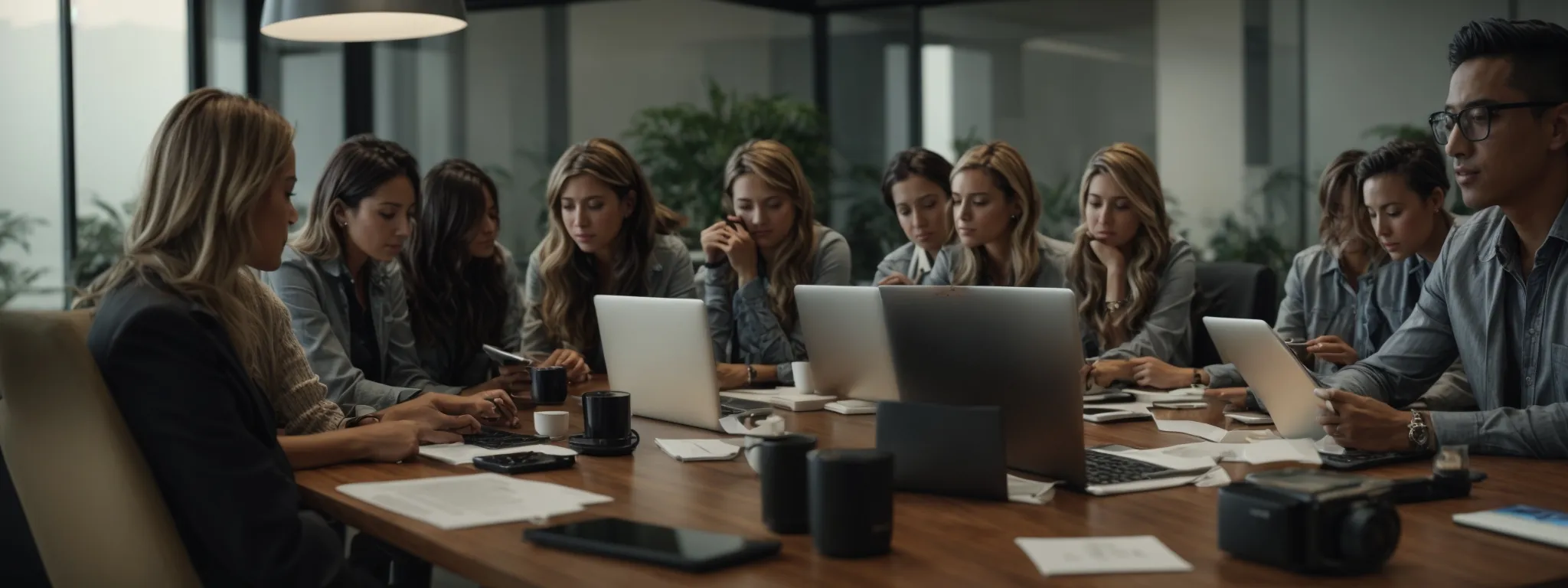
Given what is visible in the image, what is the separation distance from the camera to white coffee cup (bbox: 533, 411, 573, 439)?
2.54 meters

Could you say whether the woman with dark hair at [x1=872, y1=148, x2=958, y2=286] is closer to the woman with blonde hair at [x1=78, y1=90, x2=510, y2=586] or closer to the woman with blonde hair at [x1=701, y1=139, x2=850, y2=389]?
the woman with blonde hair at [x1=701, y1=139, x2=850, y2=389]

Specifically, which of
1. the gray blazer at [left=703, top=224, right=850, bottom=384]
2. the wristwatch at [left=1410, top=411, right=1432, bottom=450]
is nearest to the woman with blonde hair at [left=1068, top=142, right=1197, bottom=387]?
the gray blazer at [left=703, top=224, right=850, bottom=384]

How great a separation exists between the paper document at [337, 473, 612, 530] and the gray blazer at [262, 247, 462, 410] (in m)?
0.93

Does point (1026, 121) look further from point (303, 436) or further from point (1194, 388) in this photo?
point (303, 436)

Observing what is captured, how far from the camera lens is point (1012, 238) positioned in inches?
165

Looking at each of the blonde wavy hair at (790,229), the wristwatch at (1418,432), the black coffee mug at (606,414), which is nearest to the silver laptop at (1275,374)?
the wristwatch at (1418,432)

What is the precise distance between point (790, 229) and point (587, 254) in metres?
0.62

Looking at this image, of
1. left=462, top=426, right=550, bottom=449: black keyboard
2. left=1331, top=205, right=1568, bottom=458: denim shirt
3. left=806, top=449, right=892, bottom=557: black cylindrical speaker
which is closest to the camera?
left=806, top=449, right=892, bottom=557: black cylindrical speaker

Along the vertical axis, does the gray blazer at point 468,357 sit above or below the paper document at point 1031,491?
above

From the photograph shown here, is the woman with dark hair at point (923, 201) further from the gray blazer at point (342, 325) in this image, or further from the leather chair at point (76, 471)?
the leather chair at point (76, 471)

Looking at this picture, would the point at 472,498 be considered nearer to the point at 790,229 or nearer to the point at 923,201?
the point at 790,229

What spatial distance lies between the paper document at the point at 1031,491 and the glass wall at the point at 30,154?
440 cm

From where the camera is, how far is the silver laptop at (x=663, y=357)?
2584mm

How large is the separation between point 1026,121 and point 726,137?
1.47 m
